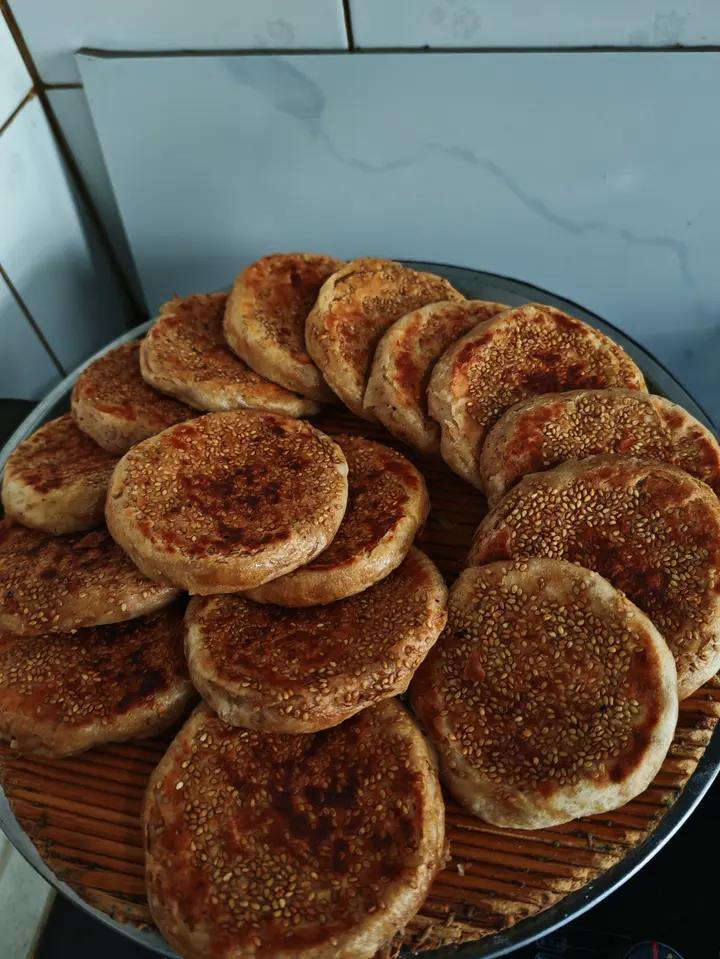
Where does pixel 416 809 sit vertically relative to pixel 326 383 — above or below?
below

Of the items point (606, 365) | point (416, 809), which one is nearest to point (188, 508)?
point (416, 809)

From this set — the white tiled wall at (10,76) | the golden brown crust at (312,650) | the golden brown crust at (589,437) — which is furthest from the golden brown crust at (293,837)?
the white tiled wall at (10,76)

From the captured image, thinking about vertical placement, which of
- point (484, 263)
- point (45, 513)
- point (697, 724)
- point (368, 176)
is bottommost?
point (697, 724)

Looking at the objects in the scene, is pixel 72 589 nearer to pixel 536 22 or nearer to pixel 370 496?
pixel 370 496

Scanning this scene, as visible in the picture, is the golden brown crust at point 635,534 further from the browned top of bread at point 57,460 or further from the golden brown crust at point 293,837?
the browned top of bread at point 57,460

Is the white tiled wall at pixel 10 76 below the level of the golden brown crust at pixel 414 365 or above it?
above

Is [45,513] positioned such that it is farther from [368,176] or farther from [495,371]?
[368,176]

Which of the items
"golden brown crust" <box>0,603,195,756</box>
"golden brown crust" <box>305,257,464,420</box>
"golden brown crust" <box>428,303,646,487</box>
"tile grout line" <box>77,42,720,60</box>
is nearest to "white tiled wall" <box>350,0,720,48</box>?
"tile grout line" <box>77,42,720,60</box>
